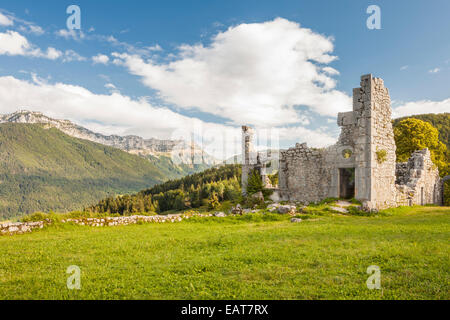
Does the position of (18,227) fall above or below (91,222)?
above

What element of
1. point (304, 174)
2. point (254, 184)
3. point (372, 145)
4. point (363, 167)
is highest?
point (372, 145)

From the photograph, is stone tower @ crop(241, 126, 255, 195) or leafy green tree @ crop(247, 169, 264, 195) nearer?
leafy green tree @ crop(247, 169, 264, 195)

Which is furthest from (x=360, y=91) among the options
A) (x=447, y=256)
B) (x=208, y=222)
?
(x=447, y=256)

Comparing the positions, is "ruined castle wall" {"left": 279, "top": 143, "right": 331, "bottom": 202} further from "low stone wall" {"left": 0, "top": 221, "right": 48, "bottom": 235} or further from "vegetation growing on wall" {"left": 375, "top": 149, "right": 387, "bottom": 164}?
"low stone wall" {"left": 0, "top": 221, "right": 48, "bottom": 235}

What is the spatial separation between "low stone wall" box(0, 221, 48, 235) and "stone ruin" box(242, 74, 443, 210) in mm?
16925

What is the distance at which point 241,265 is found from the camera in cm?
620

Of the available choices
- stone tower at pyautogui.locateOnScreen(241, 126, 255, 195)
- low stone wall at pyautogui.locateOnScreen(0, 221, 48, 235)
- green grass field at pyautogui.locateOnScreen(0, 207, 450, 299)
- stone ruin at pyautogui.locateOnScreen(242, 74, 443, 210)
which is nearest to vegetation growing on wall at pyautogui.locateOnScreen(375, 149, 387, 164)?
stone ruin at pyautogui.locateOnScreen(242, 74, 443, 210)

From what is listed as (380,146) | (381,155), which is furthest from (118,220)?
(380,146)

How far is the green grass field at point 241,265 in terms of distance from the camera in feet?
15.2

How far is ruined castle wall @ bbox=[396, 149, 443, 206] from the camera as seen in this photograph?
2027 centimetres

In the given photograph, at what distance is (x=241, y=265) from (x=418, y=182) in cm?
2099

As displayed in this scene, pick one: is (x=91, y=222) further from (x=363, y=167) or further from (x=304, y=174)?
(x=363, y=167)

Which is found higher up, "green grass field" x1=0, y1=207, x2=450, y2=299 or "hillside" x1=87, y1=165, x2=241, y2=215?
"green grass field" x1=0, y1=207, x2=450, y2=299
